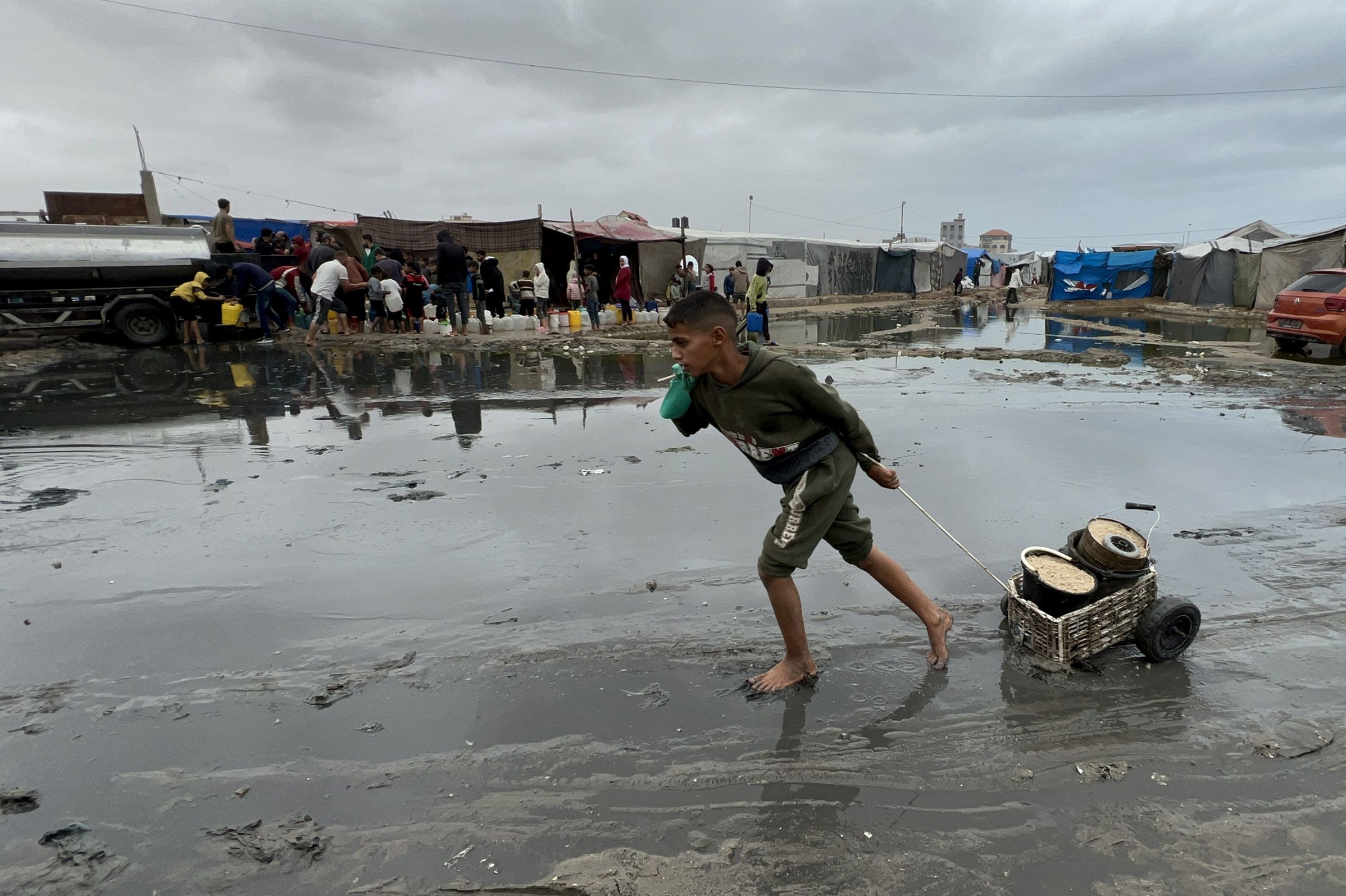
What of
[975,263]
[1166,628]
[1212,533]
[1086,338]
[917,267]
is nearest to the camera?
[1166,628]

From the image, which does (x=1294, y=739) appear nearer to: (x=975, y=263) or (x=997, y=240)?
(x=975, y=263)

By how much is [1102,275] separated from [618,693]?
119ft

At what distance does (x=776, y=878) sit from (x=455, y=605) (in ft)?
7.09

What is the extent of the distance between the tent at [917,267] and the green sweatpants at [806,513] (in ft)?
123

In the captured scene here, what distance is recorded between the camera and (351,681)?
2986 mm

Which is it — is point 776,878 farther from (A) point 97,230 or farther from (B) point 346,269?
(A) point 97,230

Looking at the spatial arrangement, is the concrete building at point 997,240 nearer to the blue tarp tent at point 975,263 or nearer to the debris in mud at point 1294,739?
the blue tarp tent at point 975,263

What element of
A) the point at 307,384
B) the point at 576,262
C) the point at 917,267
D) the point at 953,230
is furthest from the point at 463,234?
the point at 953,230

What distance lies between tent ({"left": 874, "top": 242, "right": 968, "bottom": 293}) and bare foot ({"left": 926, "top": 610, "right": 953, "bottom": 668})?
3712cm

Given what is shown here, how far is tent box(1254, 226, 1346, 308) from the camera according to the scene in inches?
907

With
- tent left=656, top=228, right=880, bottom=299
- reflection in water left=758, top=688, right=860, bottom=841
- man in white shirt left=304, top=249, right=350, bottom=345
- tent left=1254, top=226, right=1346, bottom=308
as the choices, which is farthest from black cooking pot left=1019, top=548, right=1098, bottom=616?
tent left=1254, top=226, right=1346, bottom=308

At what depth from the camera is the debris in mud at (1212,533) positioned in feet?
14.8

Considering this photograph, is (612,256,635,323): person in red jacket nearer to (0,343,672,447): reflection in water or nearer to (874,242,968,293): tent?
(0,343,672,447): reflection in water

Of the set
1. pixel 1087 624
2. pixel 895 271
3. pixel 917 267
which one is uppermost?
pixel 917 267
